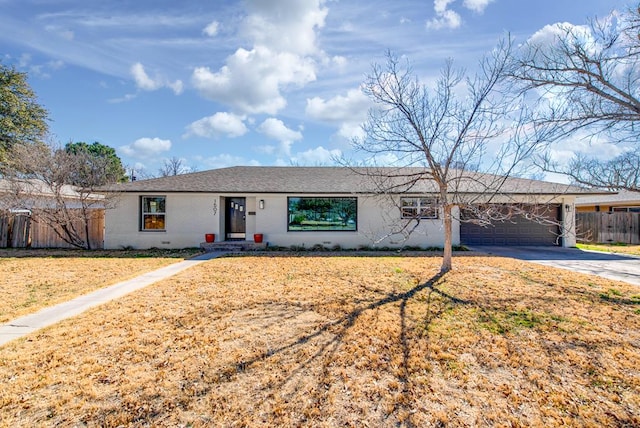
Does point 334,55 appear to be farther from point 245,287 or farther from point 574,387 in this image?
point 574,387

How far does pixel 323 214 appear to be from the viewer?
13.2 meters

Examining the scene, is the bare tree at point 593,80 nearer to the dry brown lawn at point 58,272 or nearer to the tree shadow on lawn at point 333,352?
the tree shadow on lawn at point 333,352

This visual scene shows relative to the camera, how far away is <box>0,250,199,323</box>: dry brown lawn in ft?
18.7

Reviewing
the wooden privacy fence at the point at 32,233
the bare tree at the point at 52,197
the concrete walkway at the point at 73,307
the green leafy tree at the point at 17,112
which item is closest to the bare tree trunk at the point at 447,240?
the concrete walkway at the point at 73,307

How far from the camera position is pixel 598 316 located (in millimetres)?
4906

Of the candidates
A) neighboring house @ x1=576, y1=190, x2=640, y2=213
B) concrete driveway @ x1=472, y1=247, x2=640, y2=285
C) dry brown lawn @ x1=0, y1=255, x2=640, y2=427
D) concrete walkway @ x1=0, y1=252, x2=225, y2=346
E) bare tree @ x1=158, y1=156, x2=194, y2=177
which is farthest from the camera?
bare tree @ x1=158, y1=156, x2=194, y2=177

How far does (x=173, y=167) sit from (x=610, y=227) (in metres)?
44.7

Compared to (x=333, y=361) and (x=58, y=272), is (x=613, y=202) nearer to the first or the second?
(x=333, y=361)

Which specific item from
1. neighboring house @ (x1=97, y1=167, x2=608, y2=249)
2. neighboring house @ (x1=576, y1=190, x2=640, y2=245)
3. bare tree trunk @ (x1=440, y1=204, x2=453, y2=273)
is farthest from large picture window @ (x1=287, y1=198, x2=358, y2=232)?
neighboring house @ (x1=576, y1=190, x2=640, y2=245)

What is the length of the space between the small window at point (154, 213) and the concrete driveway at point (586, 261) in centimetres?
1383

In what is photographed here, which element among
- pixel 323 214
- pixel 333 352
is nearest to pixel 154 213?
pixel 323 214

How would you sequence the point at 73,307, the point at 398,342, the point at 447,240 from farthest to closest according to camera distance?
the point at 447,240, the point at 73,307, the point at 398,342

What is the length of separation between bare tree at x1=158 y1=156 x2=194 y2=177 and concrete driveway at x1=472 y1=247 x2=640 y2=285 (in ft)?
132

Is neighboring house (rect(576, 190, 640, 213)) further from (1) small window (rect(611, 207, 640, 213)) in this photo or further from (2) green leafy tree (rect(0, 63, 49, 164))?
(2) green leafy tree (rect(0, 63, 49, 164))
